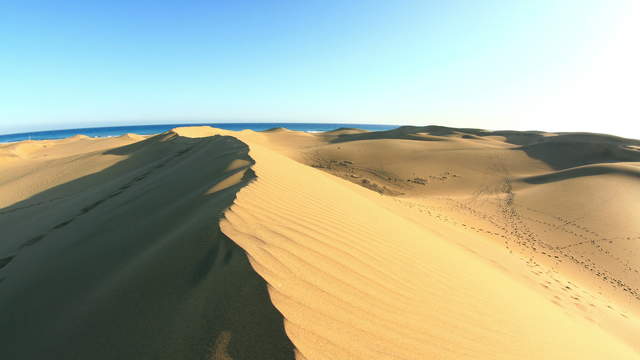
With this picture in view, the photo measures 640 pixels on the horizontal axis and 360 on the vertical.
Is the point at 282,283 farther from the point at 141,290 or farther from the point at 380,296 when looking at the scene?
the point at 141,290

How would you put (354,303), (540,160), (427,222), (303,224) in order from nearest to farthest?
(354,303), (303,224), (427,222), (540,160)

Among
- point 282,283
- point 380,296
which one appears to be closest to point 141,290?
point 282,283

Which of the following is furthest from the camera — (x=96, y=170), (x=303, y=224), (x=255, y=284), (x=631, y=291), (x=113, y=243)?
(x=96, y=170)

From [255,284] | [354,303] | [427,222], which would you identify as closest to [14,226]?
[255,284]

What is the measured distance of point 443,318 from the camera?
2.10m

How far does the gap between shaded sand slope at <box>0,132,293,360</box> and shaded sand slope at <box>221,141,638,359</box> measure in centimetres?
17

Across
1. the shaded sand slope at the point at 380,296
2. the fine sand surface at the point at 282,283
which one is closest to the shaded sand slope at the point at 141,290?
the fine sand surface at the point at 282,283

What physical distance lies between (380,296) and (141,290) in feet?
6.19

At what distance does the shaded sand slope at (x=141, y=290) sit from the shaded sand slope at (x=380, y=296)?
0.56ft

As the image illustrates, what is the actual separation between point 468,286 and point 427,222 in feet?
10.8

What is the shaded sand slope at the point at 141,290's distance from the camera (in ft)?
4.76

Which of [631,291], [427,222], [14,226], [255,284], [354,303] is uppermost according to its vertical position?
[255,284]

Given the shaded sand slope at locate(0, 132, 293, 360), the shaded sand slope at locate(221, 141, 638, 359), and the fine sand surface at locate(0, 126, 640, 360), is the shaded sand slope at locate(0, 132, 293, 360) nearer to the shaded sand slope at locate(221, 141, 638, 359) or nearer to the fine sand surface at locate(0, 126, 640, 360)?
the fine sand surface at locate(0, 126, 640, 360)

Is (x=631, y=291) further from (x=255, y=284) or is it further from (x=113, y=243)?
(x=113, y=243)
